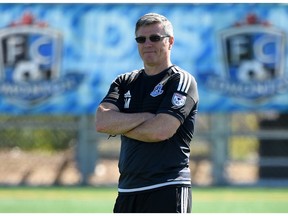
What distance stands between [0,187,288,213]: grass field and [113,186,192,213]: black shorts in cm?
549

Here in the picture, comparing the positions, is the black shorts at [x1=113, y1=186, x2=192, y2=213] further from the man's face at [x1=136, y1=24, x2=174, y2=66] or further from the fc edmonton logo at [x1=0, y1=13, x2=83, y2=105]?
the fc edmonton logo at [x1=0, y1=13, x2=83, y2=105]

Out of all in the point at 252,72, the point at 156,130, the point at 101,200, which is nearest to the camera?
the point at 156,130

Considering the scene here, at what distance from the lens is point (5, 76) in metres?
15.5

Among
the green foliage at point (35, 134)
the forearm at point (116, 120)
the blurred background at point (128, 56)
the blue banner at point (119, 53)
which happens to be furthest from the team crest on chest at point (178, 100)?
the green foliage at point (35, 134)

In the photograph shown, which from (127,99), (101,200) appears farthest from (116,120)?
(101,200)

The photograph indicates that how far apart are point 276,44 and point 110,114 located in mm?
9955

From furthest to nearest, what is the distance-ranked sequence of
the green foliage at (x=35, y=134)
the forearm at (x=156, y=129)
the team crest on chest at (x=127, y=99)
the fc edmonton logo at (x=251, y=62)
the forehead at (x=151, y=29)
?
the green foliage at (x=35, y=134)
the fc edmonton logo at (x=251, y=62)
the team crest on chest at (x=127, y=99)
the forehead at (x=151, y=29)
the forearm at (x=156, y=129)

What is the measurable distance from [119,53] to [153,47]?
9853mm

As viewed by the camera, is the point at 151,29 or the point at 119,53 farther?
the point at 119,53

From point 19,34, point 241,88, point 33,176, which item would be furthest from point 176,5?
point 33,176

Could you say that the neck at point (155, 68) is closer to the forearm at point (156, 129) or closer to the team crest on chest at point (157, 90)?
the team crest on chest at point (157, 90)

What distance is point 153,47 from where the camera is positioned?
561cm

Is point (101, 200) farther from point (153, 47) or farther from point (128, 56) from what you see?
point (153, 47)

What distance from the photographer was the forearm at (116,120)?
567cm
